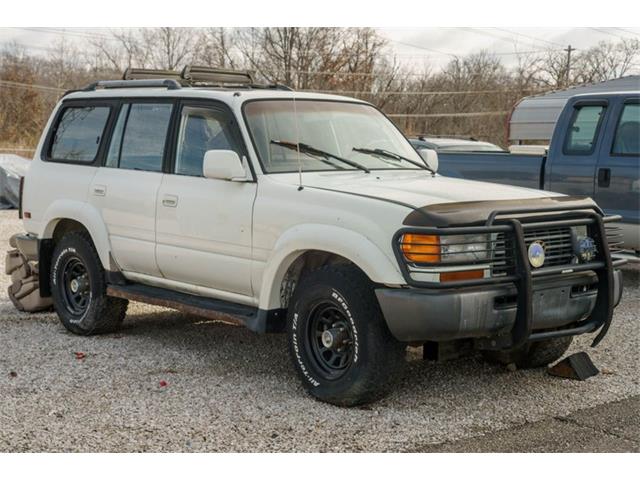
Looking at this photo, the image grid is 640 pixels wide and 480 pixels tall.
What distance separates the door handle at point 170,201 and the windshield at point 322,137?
0.81m

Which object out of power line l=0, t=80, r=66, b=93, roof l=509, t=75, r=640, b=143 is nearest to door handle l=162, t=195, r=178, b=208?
roof l=509, t=75, r=640, b=143

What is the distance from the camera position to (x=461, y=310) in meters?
5.46

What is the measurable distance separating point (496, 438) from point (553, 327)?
927mm

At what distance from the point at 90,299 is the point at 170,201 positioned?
1.45m

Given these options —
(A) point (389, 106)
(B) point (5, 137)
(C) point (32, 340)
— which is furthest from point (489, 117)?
(C) point (32, 340)

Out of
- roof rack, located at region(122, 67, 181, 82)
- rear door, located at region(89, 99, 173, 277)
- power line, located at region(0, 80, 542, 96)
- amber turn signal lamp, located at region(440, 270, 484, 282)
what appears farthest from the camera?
power line, located at region(0, 80, 542, 96)

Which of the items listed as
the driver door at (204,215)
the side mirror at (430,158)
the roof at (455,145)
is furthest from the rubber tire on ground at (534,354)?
the roof at (455,145)

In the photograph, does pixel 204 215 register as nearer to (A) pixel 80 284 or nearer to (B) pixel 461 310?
(A) pixel 80 284

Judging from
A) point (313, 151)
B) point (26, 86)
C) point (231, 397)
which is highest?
point (26, 86)

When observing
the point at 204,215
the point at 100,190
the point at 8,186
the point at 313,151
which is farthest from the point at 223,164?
the point at 8,186

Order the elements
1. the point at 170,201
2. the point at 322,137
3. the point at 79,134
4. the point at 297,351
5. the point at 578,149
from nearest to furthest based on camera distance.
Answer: the point at 297,351 → the point at 322,137 → the point at 170,201 → the point at 79,134 → the point at 578,149

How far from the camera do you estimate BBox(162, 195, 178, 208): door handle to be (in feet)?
23.2

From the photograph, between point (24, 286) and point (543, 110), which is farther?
point (543, 110)

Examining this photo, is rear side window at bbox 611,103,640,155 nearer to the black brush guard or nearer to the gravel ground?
the gravel ground
